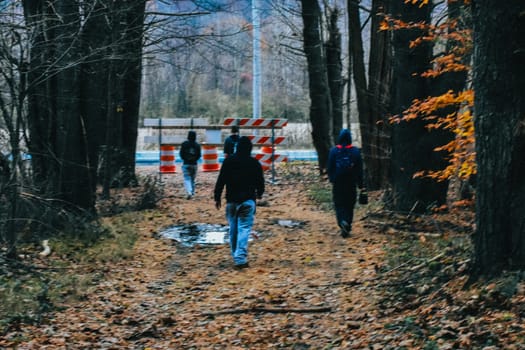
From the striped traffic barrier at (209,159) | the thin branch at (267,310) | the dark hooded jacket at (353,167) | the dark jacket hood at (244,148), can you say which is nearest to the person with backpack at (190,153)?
the dark hooded jacket at (353,167)

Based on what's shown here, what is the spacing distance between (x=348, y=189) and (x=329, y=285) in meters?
3.47

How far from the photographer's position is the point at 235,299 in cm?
946

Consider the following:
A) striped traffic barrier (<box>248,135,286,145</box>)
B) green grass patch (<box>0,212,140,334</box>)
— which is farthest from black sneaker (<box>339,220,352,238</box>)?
striped traffic barrier (<box>248,135,286,145</box>)

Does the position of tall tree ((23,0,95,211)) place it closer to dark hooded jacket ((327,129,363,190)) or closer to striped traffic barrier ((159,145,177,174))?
dark hooded jacket ((327,129,363,190))

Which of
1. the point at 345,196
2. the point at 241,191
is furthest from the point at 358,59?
the point at 241,191

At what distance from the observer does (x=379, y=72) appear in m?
18.3

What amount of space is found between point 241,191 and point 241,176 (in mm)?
246

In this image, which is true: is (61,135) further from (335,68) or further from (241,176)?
(335,68)

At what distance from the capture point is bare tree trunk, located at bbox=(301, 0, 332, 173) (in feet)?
78.9

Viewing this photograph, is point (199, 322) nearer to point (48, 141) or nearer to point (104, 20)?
point (48, 141)

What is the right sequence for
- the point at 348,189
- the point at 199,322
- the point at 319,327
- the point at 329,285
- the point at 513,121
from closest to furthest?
the point at 513,121 → the point at 319,327 → the point at 199,322 → the point at 329,285 → the point at 348,189

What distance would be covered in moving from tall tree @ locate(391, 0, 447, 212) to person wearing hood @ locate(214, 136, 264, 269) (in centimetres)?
377

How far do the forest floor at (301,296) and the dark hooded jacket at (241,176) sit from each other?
1242mm

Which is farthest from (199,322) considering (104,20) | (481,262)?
(104,20)
